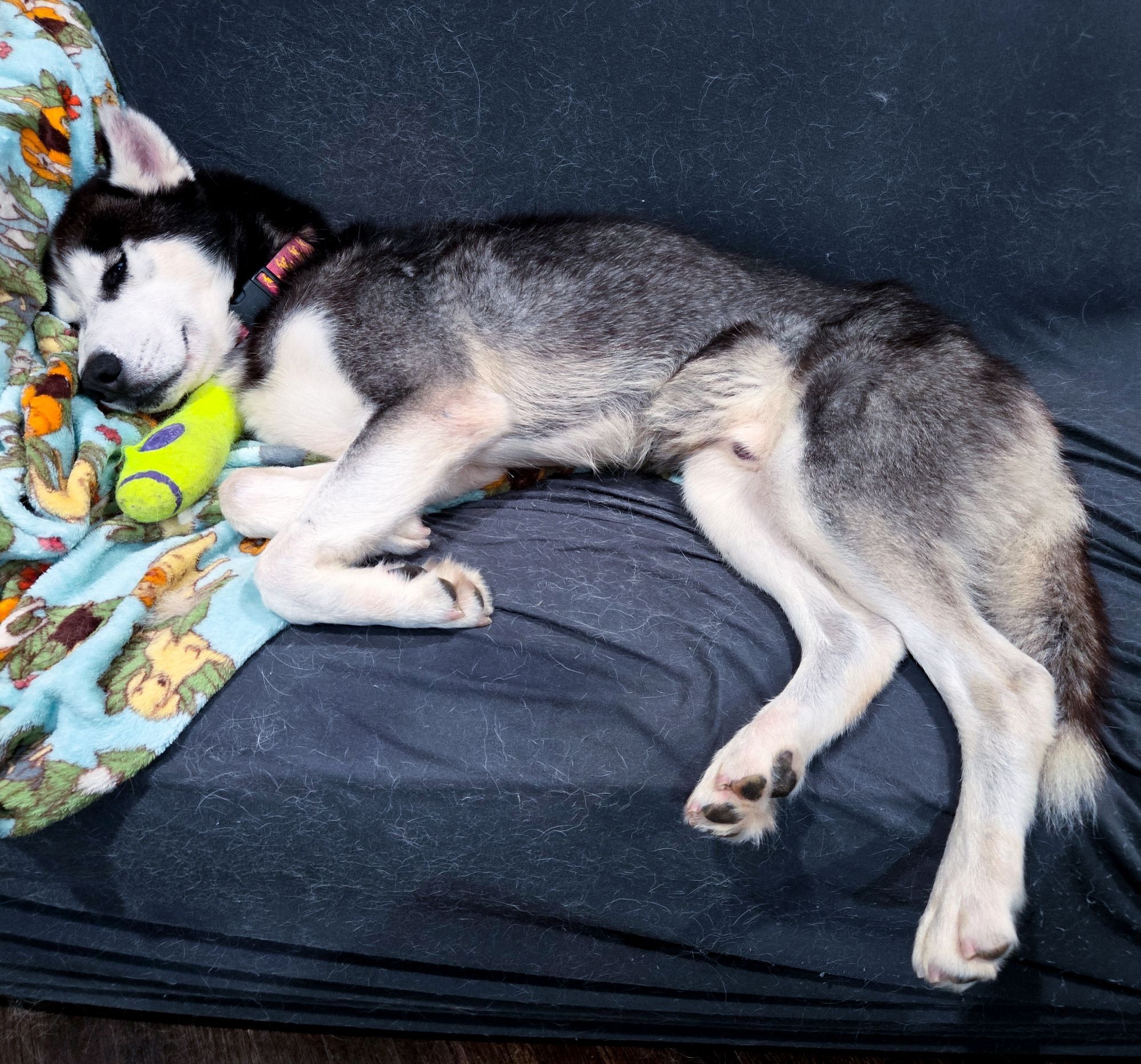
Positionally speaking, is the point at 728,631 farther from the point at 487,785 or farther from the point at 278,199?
the point at 278,199

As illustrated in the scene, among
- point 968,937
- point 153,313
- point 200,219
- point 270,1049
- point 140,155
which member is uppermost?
point 140,155

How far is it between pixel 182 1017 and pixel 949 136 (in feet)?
9.57

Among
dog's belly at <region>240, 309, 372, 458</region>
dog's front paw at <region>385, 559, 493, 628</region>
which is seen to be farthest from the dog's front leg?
dog's belly at <region>240, 309, 372, 458</region>

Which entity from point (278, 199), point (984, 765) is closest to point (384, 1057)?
point (984, 765)

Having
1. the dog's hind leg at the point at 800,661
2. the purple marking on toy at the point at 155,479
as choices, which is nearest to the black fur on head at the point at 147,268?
the purple marking on toy at the point at 155,479

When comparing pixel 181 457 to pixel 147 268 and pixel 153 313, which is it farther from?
pixel 147 268

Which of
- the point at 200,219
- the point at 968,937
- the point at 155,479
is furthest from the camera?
the point at 200,219

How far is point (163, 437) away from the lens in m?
2.10

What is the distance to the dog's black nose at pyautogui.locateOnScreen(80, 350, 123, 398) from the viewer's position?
7.06 feet

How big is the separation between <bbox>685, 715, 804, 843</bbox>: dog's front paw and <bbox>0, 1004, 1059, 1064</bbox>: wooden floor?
0.65 m

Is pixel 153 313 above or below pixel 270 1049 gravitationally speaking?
above

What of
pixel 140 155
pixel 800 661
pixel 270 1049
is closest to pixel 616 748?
pixel 800 661

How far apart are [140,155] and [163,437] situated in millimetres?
788

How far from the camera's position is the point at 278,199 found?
2.48 m
